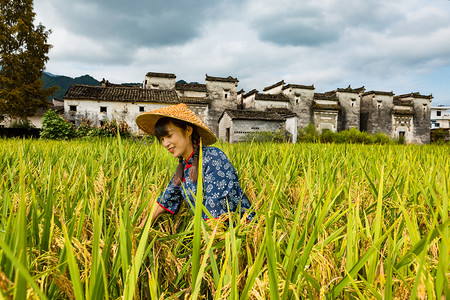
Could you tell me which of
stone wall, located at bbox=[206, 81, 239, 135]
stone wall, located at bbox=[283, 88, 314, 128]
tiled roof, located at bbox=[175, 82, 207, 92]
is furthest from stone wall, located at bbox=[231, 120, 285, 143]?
stone wall, located at bbox=[283, 88, 314, 128]

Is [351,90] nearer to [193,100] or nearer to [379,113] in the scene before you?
[379,113]

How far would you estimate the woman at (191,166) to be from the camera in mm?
1211

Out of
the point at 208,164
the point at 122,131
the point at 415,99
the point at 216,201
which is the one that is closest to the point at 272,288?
the point at 216,201

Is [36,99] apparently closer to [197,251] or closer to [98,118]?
[98,118]

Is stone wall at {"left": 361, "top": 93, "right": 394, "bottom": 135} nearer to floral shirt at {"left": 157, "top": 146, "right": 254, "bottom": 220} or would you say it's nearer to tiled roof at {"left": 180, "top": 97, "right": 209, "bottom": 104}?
tiled roof at {"left": 180, "top": 97, "right": 209, "bottom": 104}

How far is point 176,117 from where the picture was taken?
3.89 feet

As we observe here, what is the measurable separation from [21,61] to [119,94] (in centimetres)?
513

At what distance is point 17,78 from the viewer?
44.5 ft

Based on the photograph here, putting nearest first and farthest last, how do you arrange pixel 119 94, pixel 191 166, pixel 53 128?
pixel 191 166, pixel 53 128, pixel 119 94

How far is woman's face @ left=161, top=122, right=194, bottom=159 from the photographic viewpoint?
1.30 m

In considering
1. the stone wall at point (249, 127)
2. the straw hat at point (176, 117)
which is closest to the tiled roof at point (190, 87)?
the stone wall at point (249, 127)

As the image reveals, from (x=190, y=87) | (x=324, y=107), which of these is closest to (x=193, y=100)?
(x=190, y=87)

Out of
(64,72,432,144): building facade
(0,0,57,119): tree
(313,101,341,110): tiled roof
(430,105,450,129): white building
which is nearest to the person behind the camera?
(0,0,57,119): tree

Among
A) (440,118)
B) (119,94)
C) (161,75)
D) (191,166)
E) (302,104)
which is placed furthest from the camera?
(440,118)
